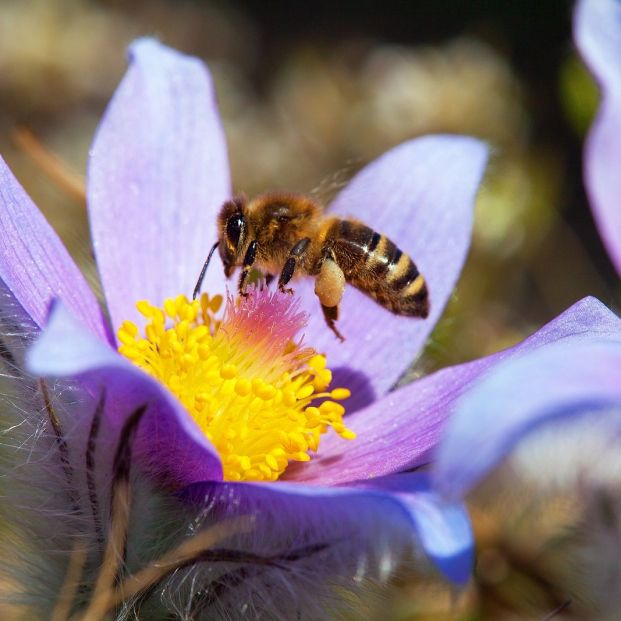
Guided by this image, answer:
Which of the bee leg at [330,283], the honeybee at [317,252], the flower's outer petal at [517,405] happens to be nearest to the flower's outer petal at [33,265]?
the honeybee at [317,252]

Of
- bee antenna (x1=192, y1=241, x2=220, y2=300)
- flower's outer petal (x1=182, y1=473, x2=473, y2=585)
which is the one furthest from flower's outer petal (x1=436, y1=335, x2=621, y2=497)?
bee antenna (x1=192, y1=241, x2=220, y2=300)

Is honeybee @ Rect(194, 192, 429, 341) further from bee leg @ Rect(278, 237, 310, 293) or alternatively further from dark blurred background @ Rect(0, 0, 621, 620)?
dark blurred background @ Rect(0, 0, 621, 620)

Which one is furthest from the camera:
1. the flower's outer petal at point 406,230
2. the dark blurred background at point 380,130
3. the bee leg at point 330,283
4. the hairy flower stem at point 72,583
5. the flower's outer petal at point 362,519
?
the dark blurred background at point 380,130

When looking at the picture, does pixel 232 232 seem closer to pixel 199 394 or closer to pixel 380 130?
pixel 199 394

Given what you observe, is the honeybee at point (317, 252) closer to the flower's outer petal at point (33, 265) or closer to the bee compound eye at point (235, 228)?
the bee compound eye at point (235, 228)

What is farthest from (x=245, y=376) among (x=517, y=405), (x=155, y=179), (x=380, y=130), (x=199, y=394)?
(x=380, y=130)

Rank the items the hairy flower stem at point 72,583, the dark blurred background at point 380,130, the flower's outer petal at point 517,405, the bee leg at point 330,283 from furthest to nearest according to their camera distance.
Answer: the dark blurred background at point 380,130 → the bee leg at point 330,283 → the hairy flower stem at point 72,583 → the flower's outer petal at point 517,405
